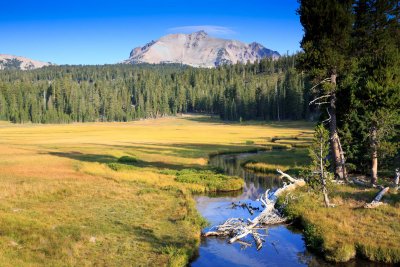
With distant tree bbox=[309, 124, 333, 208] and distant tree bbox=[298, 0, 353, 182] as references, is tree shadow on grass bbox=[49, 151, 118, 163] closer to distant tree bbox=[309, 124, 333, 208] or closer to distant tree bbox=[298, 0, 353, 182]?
distant tree bbox=[298, 0, 353, 182]

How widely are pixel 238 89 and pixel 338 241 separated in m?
172

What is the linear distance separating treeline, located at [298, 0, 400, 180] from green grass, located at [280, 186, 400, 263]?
5510mm

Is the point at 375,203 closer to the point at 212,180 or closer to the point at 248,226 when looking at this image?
the point at 248,226

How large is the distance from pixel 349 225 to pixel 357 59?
15797mm

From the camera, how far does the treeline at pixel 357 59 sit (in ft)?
102

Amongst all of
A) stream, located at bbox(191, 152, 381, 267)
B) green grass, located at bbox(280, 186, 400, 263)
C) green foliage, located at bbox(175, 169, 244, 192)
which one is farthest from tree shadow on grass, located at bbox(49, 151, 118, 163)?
green grass, located at bbox(280, 186, 400, 263)

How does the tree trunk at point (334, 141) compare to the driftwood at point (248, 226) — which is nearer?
the driftwood at point (248, 226)

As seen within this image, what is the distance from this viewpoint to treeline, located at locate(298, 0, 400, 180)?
102 feet

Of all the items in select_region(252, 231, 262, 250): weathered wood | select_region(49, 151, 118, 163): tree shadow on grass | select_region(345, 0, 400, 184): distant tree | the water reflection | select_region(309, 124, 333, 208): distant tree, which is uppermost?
select_region(345, 0, 400, 184): distant tree

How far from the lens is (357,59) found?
33.5 meters

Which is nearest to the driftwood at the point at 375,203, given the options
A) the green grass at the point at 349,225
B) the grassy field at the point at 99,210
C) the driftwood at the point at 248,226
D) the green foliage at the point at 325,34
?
the green grass at the point at 349,225

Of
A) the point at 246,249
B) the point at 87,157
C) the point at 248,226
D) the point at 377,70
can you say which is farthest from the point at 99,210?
the point at 87,157

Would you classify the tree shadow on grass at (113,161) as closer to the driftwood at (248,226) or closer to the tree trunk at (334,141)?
the tree trunk at (334,141)

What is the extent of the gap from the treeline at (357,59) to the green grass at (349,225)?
217 inches
